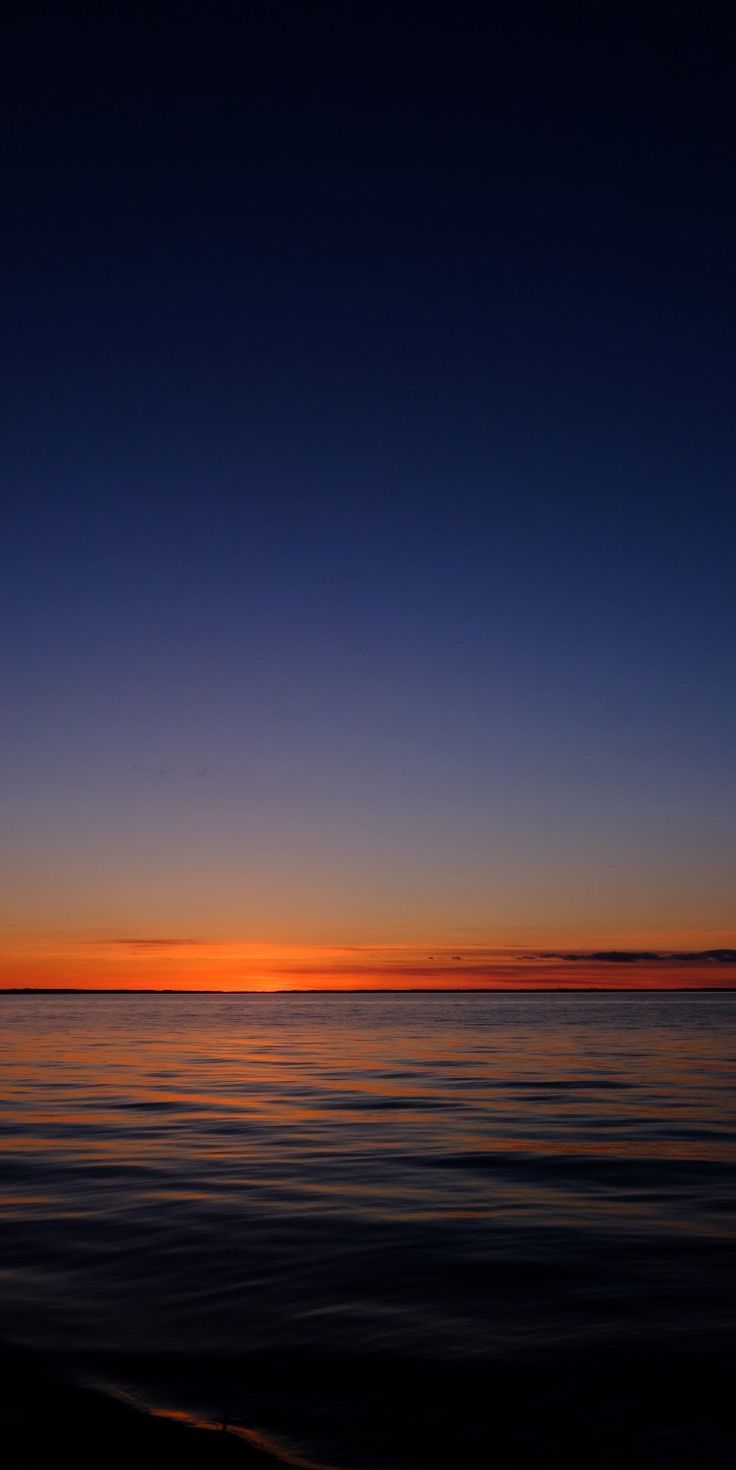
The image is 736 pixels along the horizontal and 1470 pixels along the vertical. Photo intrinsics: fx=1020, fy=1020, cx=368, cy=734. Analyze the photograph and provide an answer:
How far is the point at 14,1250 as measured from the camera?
9.91 m

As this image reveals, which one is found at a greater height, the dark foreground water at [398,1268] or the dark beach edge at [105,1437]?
the dark beach edge at [105,1437]

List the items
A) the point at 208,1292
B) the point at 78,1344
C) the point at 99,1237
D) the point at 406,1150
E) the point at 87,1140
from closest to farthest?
the point at 78,1344, the point at 208,1292, the point at 99,1237, the point at 406,1150, the point at 87,1140

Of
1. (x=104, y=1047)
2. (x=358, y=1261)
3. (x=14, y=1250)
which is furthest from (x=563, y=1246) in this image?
(x=104, y=1047)

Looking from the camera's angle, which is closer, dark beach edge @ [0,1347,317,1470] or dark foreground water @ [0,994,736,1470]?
dark beach edge @ [0,1347,317,1470]

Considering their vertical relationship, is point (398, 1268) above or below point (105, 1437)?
below

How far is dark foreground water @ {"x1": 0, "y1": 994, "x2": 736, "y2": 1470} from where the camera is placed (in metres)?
6.01

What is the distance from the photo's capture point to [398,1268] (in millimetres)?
9219

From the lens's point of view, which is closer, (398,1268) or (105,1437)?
(105,1437)

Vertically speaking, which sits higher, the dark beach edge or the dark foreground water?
the dark beach edge

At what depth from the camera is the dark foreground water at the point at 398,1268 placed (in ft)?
19.7

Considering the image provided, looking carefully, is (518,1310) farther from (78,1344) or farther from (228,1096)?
(228,1096)

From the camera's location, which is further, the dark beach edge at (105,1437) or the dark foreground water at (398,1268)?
the dark foreground water at (398,1268)

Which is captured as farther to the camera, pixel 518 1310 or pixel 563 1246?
pixel 563 1246

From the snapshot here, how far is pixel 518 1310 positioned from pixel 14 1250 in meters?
5.01
